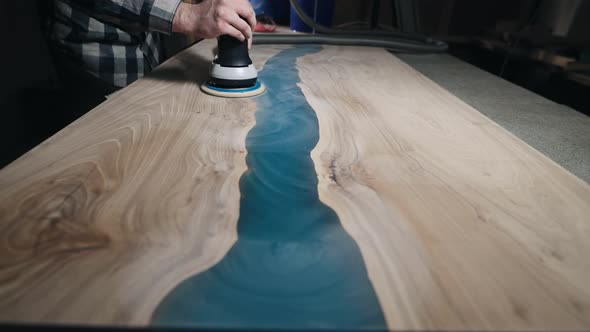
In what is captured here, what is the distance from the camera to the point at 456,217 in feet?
1.26

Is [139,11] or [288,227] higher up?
[139,11]

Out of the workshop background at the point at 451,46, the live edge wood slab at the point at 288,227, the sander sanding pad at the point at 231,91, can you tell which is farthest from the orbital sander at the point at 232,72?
the workshop background at the point at 451,46

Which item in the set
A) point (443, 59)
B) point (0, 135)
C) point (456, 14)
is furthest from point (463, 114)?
point (456, 14)

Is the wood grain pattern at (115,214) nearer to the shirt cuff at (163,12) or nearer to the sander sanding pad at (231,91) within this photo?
the sander sanding pad at (231,91)

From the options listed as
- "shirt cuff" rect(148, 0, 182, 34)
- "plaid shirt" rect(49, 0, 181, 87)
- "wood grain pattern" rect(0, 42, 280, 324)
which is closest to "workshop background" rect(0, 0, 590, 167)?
"plaid shirt" rect(49, 0, 181, 87)

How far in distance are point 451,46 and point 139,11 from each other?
2263 mm

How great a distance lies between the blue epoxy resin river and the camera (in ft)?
0.87

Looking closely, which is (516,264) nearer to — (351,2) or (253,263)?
(253,263)

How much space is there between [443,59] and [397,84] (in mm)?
799

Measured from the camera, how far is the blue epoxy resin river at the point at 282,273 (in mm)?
264

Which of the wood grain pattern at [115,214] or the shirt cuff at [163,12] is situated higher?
the shirt cuff at [163,12]

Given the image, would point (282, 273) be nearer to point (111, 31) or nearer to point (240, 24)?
point (240, 24)

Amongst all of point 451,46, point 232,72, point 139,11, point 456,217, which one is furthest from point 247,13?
point 451,46

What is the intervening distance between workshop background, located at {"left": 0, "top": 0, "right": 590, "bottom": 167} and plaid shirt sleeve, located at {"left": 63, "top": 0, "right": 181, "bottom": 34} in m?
0.39
